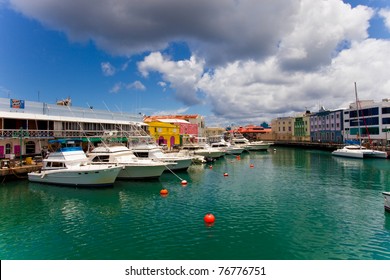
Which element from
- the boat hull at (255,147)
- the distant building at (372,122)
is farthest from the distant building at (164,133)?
the distant building at (372,122)

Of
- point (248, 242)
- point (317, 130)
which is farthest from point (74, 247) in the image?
point (317, 130)

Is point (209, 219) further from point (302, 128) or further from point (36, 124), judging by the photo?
point (302, 128)

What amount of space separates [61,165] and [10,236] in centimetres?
1537

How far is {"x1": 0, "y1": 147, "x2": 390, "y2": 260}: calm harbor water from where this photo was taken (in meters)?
14.7

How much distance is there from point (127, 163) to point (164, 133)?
40.9 m

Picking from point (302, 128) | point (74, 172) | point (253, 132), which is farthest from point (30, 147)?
point (253, 132)

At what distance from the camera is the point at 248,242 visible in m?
15.7

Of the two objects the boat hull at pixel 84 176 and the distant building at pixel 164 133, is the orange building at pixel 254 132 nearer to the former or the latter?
the distant building at pixel 164 133

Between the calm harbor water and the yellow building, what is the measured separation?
39.6 m

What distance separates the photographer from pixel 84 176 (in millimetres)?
29219

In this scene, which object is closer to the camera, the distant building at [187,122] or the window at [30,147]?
the window at [30,147]

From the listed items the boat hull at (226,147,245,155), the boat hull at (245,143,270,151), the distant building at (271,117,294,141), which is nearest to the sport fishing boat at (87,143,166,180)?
the boat hull at (226,147,245,155)

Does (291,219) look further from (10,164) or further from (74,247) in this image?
(10,164)

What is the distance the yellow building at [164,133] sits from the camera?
70.2 metres
